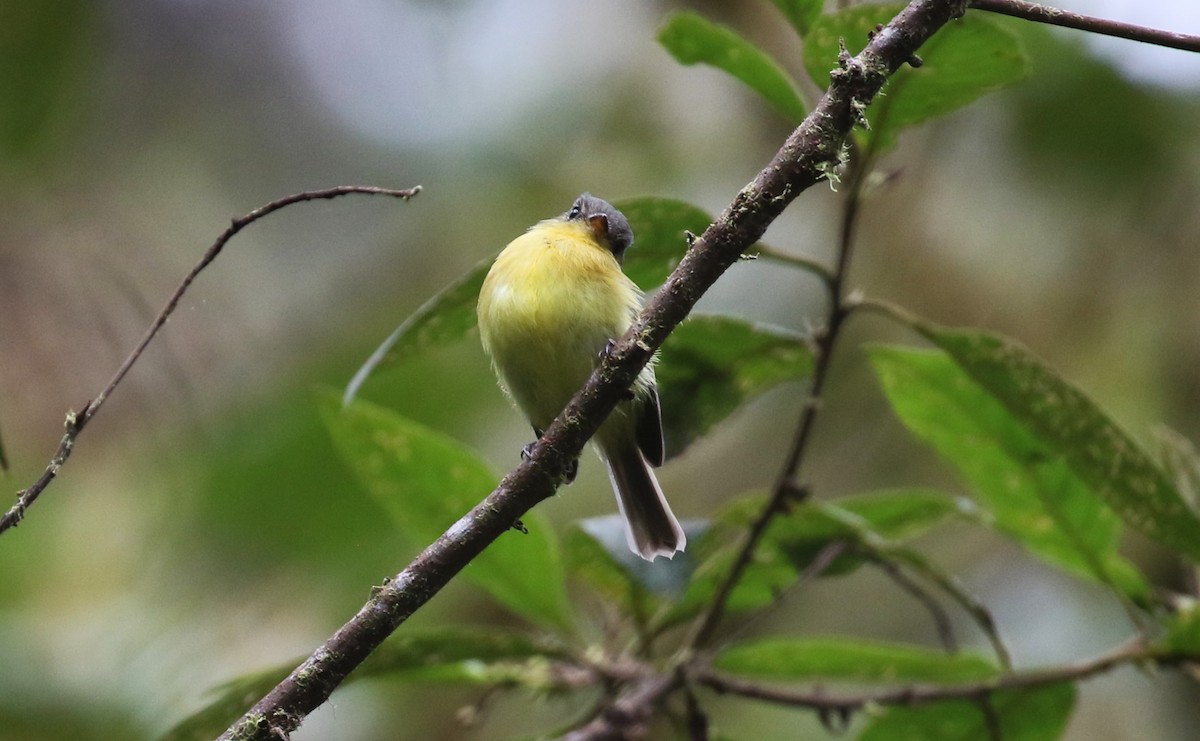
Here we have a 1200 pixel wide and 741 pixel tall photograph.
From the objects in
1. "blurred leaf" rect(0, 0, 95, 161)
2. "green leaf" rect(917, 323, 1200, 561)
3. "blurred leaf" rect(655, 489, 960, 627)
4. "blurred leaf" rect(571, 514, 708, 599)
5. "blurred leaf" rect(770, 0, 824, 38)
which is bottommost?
"green leaf" rect(917, 323, 1200, 561)

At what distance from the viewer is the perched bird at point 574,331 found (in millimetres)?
3133

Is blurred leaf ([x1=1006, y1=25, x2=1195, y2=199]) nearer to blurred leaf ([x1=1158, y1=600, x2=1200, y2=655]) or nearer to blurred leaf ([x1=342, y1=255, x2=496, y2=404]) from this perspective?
blurred leaf ([x1=1158, y1=600, x2=1200, y2=655])

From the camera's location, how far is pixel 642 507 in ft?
11.1

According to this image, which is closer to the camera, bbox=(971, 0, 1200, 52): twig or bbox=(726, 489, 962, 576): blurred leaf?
bbox=(971, 0, 1200, 52): twig

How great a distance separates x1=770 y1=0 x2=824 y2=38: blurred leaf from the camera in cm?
260

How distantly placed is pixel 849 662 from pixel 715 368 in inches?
32.5

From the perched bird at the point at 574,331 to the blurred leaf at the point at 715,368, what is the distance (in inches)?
2.3

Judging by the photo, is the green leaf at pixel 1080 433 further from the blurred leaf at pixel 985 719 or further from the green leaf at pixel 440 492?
the green leaf at pixel 440 492

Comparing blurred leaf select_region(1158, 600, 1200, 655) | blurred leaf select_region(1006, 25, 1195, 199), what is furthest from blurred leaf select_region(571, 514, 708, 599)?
blurred leaf select_region(1006, 25, 1195, 199)

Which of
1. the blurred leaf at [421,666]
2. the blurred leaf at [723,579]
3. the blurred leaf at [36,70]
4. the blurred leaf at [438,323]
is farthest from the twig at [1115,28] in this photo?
the blurred leaf at [36,70]

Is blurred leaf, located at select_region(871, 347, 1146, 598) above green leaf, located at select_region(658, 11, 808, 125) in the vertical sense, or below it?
below

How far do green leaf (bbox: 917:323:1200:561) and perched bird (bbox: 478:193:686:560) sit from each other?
2.57 ft

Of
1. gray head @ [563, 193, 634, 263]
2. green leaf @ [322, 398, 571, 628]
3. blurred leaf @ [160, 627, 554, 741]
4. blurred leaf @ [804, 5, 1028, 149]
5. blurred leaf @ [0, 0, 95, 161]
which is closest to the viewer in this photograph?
blurred leaf @ [804, 5, 1028, 149]

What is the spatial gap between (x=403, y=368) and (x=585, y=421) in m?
2.89
